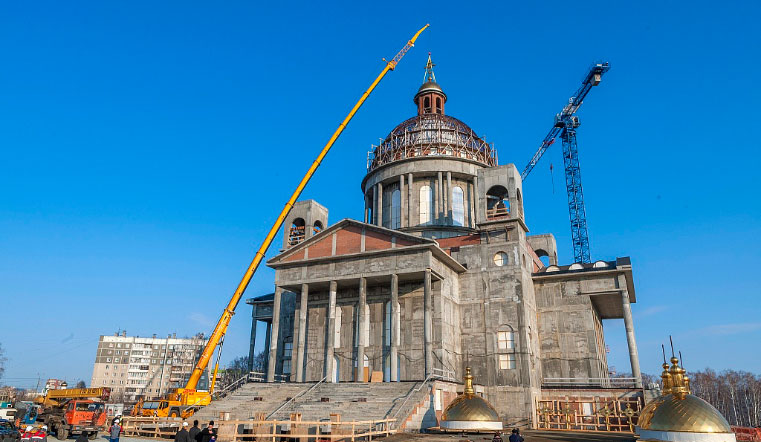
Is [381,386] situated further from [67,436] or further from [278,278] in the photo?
[67,436]

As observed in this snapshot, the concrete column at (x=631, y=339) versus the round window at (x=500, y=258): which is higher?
the round window at (x=500, y=258)

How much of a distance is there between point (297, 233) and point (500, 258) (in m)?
17.4

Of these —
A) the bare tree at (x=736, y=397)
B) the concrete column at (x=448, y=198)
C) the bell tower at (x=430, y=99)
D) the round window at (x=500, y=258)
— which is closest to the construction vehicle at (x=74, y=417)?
the round window at (x=500, y=258)

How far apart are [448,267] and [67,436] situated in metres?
24.3

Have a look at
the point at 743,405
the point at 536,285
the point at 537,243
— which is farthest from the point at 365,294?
the point at 743,405

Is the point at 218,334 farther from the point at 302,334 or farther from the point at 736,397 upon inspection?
the point at 736,397

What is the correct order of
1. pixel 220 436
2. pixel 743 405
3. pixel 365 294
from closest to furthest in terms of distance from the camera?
1. pixel 220 436
2. pixel 365 294
3. pixel 743 405

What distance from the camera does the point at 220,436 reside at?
23938 mm

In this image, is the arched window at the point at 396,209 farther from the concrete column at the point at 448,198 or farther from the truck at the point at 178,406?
the truck at the point at 178,406

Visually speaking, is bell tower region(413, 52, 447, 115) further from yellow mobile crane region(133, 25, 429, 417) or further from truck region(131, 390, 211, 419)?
truck region(131, 390, 211, 419)

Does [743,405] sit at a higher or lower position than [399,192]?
lower

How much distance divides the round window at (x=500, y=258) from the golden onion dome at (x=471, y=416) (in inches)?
620

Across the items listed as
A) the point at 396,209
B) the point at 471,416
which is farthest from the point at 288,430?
the point at 396,209

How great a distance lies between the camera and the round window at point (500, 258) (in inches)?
1455
